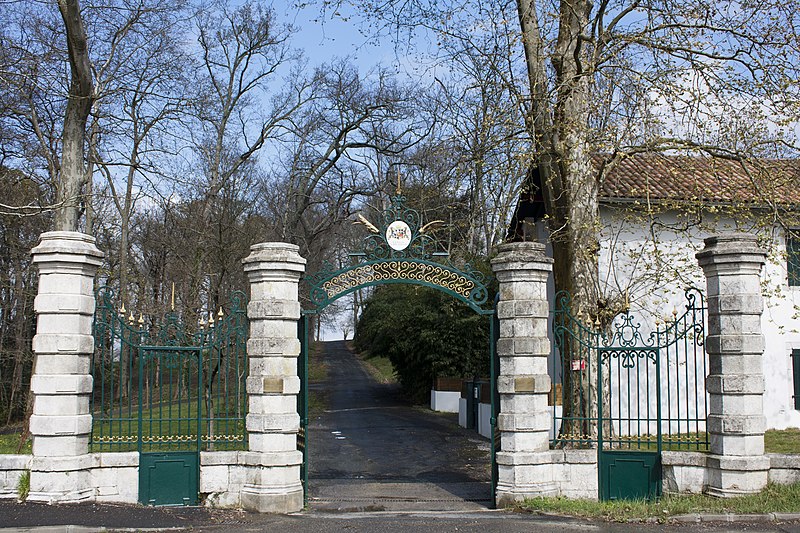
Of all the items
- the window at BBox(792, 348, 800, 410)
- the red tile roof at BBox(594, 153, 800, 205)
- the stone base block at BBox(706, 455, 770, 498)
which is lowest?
the stone base block at BBox(706, 455, 770, 498)

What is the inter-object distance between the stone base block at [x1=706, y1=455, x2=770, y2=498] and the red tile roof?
14.1 ft

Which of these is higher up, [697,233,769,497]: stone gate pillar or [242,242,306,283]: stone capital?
[242,242,306,283]: stone capital

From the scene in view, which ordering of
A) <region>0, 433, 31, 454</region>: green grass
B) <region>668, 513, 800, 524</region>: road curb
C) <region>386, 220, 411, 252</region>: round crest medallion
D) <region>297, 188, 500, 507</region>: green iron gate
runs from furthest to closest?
<region>0, 433, 31, 454</region>: green grass → <region>386, 220, 411, 252</region>: round crest medallion → <region>297, 188, 500, 507</region>: green iron gate → <region>668, 513, 800, 524</region>: road curb

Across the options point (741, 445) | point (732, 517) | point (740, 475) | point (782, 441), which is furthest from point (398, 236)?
point (782, 441)

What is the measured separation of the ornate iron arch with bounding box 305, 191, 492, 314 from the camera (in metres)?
11.2

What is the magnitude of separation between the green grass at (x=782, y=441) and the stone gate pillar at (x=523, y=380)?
623 cm

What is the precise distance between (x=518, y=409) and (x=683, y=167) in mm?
6035

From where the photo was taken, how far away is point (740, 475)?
1041 cm

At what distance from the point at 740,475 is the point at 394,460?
7.88m

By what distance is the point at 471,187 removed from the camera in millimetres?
27859

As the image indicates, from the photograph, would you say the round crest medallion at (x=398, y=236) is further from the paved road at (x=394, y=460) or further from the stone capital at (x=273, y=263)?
the paved road at (x=394, y=460)

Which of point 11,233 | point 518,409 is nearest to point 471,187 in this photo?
point 11,233

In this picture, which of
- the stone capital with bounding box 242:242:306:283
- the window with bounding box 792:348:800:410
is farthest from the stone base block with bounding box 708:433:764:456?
the window with bounding box 792:348:800:410

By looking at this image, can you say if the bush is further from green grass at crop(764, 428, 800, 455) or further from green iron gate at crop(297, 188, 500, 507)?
green iron gate at crop(297, 188, 500, 507)
